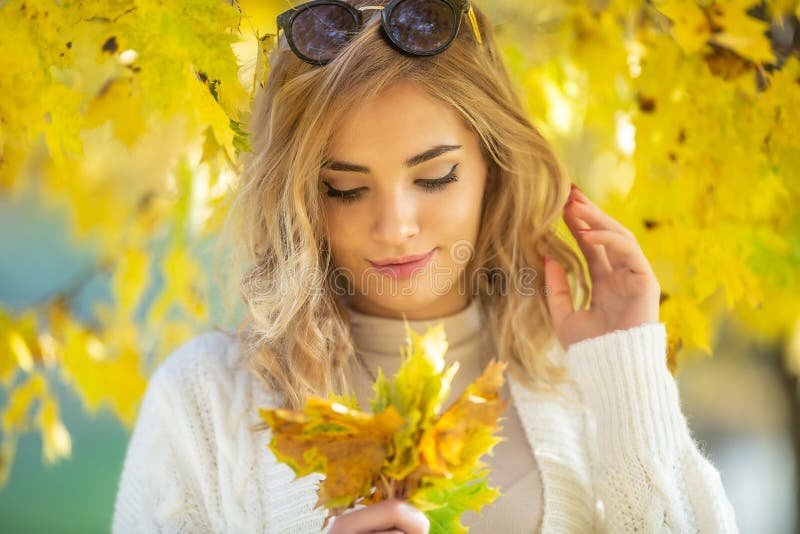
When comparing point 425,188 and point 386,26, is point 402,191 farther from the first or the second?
point 386,26

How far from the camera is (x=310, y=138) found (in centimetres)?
190

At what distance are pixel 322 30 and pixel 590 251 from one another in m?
0.85

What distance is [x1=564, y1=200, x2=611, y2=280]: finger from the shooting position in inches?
86.7

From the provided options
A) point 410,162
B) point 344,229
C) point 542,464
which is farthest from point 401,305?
point 542,464

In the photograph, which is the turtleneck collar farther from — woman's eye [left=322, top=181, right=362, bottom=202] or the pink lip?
woman's eye [left=322, top=181, right=362, bottom=202]

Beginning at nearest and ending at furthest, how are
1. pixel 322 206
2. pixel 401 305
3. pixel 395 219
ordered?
1. pixel 395 219
2. pixel 322 206
3. pixel 401 305

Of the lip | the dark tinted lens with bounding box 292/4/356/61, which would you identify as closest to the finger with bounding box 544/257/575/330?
the lip

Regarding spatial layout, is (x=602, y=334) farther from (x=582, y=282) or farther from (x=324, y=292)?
(x=324, y=292)

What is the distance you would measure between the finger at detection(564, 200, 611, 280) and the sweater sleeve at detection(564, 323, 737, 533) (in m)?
0.20

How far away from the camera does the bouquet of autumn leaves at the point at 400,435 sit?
1324 millimetres

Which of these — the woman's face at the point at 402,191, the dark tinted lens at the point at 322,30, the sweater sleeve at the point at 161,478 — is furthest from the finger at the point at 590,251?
the sweater sleeve at the point at 161,478

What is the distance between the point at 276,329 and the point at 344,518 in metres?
0.64

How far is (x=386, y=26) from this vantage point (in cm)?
188

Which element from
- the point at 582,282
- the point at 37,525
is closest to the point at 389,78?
the point at 582,282
